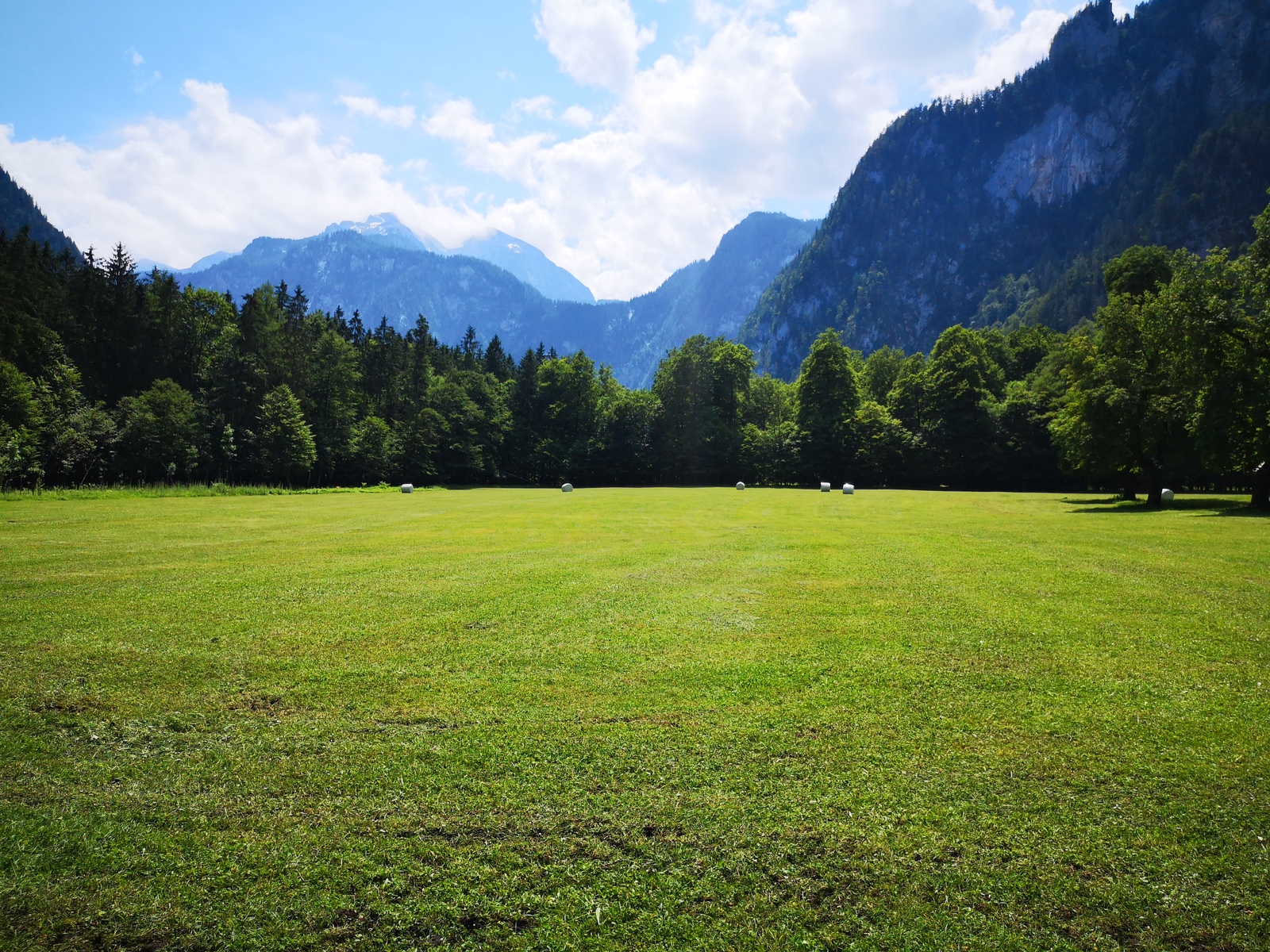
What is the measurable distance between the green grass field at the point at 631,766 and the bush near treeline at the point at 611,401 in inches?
1181

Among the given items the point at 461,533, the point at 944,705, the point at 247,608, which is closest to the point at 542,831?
the point at 944,705

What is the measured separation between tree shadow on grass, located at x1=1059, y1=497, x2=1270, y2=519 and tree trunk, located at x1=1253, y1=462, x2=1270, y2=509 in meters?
0.43

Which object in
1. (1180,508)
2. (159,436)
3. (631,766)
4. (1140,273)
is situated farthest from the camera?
(159,436)

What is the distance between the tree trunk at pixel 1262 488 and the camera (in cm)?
3039

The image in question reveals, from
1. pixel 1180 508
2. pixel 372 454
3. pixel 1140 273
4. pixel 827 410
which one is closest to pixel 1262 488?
pixel 1180 508

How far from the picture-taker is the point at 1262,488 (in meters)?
30.6

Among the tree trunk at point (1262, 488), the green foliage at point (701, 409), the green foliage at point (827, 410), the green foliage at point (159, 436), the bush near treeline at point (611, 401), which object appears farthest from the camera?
the green foliage at point (701, 409)

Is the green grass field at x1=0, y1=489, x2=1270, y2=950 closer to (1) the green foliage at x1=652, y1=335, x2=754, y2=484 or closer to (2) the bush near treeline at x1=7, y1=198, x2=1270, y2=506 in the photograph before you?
(2) the bush near treeline at x1=7, y1=198, x2=1270, y2=506

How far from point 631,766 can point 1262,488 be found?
1610 inches

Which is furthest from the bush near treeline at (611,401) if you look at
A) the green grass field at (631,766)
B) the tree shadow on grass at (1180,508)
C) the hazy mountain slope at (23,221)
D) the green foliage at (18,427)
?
the hazy mountain slope at (23,221)

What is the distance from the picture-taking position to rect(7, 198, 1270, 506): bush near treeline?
35031 mm

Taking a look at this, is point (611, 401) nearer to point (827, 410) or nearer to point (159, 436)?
point (827, 410)

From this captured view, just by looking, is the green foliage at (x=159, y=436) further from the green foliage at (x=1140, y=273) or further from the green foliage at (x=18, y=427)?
the green foliage at (x=1140, y=273)

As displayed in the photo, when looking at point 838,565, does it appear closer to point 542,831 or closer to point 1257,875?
point 1257,875
